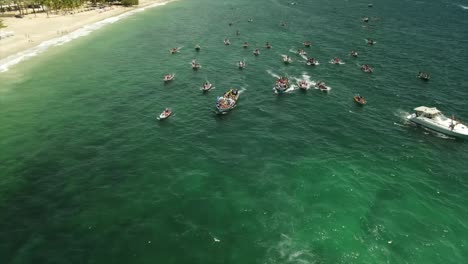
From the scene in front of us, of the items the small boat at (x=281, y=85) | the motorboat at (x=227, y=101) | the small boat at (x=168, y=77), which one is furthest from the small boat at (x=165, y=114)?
the small boat at (x=281, y=85)

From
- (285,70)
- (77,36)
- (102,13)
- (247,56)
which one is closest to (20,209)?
(285,70)

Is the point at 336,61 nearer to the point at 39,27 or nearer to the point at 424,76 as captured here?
the point at 424,76

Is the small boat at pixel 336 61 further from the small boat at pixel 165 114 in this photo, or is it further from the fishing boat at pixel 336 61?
the small boat at pixel 165 114

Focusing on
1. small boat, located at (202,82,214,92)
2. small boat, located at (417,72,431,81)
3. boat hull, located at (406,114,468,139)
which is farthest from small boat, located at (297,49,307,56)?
boat hull, located at (406,114,468,139)

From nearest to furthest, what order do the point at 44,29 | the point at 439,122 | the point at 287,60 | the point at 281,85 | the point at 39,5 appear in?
the point at 439,122 → the point at 281,85 → the point at 287,60 → the point at 44,29 → the point at 39,5

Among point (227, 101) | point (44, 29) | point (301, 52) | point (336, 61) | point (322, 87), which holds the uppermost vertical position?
point (44, 29)

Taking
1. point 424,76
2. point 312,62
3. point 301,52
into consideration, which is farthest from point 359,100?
point 301,52

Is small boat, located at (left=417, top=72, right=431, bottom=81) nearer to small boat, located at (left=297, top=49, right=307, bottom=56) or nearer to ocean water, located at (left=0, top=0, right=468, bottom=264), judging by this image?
ocean water, located at (left=0, top=0, right=468, bottom=264)
